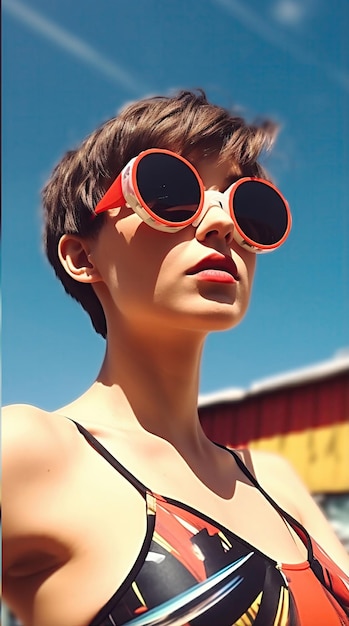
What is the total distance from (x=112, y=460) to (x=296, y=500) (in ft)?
1.81

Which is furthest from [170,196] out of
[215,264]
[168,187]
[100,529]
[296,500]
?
[296,500]

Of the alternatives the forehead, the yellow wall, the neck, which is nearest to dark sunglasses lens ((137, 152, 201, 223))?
the forehead

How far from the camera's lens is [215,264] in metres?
1.24

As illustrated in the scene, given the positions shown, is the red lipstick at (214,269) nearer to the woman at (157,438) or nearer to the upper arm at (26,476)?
the woman at (157,438)

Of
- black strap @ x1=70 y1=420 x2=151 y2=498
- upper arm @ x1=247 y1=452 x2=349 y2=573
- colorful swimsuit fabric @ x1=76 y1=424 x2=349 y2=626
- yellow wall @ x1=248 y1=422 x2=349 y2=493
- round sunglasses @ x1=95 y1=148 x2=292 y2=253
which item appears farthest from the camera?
yellow wall @ x1=248 y1=422 x2=349 y2=493

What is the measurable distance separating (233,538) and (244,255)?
0.53 meters

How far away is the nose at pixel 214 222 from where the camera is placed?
48.3 inches

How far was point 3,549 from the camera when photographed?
38.1 inches

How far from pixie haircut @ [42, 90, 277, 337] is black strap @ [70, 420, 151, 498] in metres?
0.40

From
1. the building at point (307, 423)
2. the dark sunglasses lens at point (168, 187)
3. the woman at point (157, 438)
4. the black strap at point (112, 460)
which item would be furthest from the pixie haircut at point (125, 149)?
the building at point (307, 423)

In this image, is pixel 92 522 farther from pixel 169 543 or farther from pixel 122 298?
pixel 122 298

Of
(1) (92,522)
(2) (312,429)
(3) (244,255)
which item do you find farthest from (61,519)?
(2) (312,429)

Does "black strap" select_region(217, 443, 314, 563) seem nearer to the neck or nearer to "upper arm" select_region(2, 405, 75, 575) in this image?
the neck

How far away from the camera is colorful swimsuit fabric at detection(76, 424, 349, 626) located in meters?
0.95
